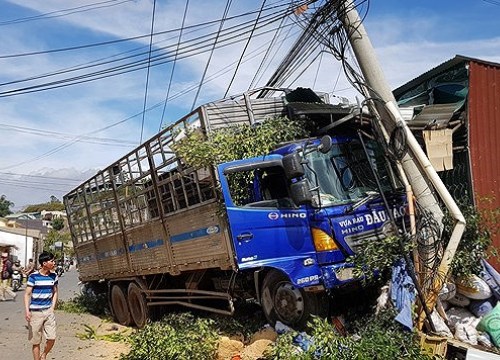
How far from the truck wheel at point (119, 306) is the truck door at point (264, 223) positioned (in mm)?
5243

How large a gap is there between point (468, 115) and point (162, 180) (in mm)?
4820

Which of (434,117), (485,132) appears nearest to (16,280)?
(434,117)

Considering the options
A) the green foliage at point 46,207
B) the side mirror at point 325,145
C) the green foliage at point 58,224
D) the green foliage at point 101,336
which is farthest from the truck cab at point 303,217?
the green foliage at point 46,207

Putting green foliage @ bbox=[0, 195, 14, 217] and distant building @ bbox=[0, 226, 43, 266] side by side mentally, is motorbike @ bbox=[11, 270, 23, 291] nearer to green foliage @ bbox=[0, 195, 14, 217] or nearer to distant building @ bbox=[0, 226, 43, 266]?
distant building @ bbox=[0, 226, 43, 266]

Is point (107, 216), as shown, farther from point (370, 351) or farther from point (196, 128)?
point (370, 351)

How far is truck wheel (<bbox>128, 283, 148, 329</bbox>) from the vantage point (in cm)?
971

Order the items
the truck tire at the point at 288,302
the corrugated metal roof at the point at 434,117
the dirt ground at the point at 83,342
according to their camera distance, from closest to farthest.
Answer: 1. the truck tire at the point at 288,302
2. the dirt ground at the point at 83,342
3. the corrugated metal roof at the point at 434,117

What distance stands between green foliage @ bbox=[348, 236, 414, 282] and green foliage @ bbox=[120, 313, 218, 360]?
6.89ft

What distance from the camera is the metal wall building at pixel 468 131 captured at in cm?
730

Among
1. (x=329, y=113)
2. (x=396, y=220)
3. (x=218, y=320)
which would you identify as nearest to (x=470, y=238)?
(x=396, y=220)

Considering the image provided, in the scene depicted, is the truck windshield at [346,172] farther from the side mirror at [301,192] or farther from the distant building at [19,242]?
the distant building at [19,242]

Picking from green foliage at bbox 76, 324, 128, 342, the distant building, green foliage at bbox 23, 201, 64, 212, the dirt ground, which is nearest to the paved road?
the dirt ground

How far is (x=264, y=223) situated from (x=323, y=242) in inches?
30.2

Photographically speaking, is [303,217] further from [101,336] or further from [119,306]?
[119,306]
